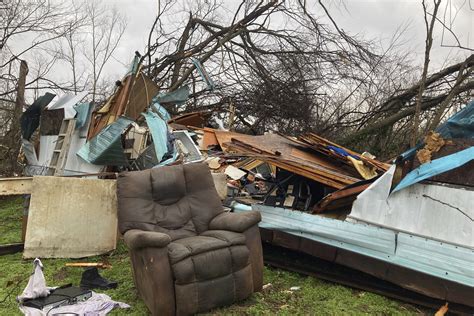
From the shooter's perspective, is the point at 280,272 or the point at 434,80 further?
the point at 434,80

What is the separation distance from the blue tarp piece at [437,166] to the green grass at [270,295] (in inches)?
37.8

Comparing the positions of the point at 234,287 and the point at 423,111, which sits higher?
the point at 423,111

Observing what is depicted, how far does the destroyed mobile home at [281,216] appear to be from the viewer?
2.98 meters

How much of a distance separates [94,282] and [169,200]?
0.95 meters

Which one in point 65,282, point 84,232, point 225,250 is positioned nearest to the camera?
point 225,250

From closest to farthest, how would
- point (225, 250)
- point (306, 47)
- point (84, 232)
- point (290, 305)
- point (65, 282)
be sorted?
point (225, 250)
point (290, 305)
point (65, 282)
point (84, 232)
point (306, 47)

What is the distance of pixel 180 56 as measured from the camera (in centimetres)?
941

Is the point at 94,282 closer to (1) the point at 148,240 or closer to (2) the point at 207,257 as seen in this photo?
(1) the point at 148,240

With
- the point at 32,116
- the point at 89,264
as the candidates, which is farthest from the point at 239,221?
the point at 32,116

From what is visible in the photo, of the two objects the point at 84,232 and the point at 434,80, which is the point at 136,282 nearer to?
the point at 84,232

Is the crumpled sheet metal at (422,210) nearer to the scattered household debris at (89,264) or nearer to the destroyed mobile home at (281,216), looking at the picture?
the destroyed mobile home at (281,216)

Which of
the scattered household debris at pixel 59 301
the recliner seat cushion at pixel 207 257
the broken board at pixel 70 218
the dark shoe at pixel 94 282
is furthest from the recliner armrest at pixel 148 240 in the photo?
the broken board at pixel 70 218

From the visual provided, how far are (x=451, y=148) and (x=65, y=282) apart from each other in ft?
11.5

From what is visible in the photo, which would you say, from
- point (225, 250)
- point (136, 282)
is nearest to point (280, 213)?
point (225, 250)
